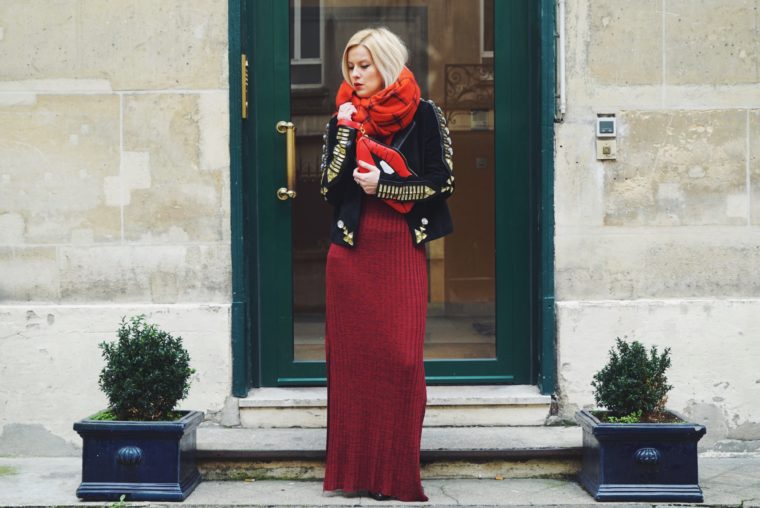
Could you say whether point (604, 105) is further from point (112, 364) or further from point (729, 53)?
point (112, 364)

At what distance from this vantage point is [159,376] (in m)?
4.71

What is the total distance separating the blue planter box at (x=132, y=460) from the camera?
15.5 feet

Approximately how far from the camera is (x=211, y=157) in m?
5.76

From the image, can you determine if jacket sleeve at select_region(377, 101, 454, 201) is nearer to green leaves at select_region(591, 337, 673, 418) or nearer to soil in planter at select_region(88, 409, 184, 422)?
green leaves at select_region(591, 337, 673, 418)

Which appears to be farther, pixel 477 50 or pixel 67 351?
pixel 477 50

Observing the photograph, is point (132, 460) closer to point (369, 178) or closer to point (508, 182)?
point (369, 178)

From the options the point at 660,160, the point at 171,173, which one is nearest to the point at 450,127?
the point at 660,160

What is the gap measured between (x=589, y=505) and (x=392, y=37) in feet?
Result: 7.97

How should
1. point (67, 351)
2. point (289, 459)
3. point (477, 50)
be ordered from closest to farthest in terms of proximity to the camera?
point (289, 459)
point (67, 351)
point (477, 50)

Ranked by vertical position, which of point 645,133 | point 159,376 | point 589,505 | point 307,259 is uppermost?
point 645,133

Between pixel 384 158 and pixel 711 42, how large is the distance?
7.81 feet

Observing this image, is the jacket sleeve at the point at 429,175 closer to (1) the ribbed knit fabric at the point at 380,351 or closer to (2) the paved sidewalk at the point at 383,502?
(1) the ribbed knit fabric at the point at 380,351

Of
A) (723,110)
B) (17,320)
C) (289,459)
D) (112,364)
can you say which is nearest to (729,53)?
(723,110)

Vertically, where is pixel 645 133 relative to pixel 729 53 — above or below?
below
